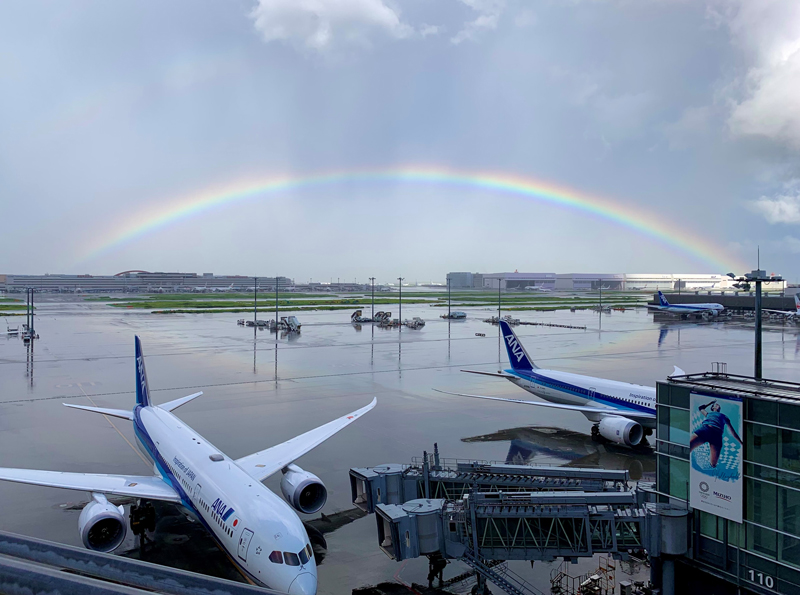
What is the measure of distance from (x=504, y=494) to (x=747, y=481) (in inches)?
270

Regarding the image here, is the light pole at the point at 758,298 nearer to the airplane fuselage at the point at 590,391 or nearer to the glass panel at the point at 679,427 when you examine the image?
the glass panel at the point at 679,427

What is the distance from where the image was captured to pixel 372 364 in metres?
60.8

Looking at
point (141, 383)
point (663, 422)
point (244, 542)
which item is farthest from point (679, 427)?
point (141, 383)

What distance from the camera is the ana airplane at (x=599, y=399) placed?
32281 mm

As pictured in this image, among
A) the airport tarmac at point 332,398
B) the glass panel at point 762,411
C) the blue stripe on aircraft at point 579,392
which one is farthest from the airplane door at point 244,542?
the blue stripe on aircraft at point 579,392

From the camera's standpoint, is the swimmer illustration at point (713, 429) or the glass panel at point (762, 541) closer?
the glass panel at point (762, 541)

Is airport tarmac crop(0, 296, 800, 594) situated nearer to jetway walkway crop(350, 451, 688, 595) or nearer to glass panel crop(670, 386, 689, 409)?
jetway walkway crop(350, 451, 688, 595)

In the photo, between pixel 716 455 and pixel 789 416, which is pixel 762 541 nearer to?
pixel 716 455

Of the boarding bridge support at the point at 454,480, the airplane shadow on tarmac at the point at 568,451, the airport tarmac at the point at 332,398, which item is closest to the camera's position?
the boarding bridge support at the point at 454,480

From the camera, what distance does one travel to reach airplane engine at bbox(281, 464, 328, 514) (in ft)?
68.9

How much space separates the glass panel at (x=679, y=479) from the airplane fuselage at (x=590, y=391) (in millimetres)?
15855

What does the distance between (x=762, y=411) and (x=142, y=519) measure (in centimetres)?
2162

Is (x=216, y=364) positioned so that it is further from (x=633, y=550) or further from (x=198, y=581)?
(x=198, y=581)

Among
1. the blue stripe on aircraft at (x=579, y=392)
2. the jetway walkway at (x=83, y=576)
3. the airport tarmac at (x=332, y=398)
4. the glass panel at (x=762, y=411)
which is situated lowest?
the airport tarmac at (x=332, y=398)
